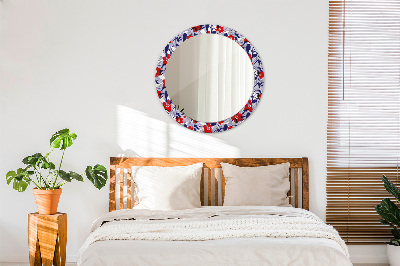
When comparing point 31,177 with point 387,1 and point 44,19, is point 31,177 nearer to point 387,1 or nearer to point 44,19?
point 44,19

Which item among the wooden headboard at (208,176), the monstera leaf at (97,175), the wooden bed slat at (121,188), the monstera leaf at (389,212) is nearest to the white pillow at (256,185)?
the wooden headboard at (208,176)

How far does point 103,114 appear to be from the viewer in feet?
16.2

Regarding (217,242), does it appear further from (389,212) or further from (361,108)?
(361,108)

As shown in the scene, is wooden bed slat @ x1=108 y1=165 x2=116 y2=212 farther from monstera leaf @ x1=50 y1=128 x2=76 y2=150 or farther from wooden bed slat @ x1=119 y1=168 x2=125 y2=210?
monstera leaf @ x1=50 y1=128 x2=76 y2=150

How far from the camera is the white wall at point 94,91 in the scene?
494 cm

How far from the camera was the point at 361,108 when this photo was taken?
5.03 m

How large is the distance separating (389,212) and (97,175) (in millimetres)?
2602

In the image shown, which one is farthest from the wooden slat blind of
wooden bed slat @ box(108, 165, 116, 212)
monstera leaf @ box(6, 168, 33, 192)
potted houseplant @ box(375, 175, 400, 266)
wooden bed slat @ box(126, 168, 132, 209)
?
monstera leaf @ box(6, 168, 33, 192)

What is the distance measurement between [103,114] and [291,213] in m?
2.01

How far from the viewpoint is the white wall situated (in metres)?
4.94

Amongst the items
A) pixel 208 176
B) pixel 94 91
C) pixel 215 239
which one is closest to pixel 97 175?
pixel 94 91

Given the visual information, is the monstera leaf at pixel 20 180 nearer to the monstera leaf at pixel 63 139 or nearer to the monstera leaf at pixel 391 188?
the monstera leaf at pixel 63 139

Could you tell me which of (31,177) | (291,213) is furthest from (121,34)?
(291,213)

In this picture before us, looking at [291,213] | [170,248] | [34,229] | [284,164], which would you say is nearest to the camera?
[170,248]
